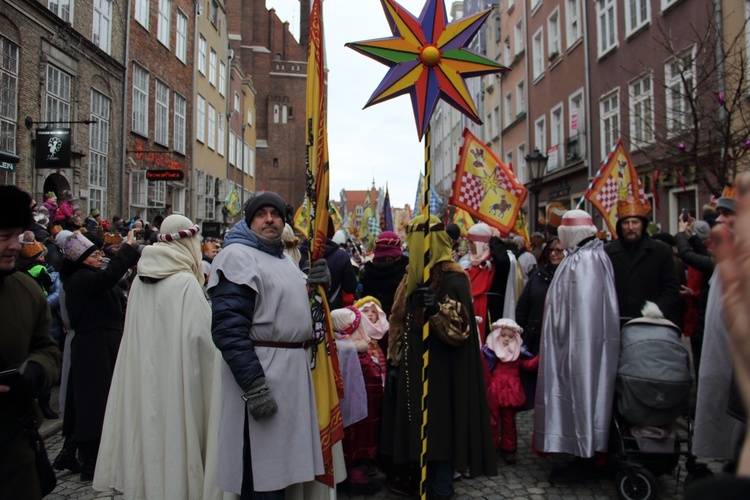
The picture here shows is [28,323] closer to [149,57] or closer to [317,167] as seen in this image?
[317,167]

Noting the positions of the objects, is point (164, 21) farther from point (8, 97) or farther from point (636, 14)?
point (636, 14)

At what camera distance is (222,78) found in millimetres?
34531

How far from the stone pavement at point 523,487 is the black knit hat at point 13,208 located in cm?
287

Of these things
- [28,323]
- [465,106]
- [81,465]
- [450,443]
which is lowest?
[81,465]

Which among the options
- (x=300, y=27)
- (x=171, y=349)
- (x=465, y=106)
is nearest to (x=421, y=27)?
(x=465, y=106)

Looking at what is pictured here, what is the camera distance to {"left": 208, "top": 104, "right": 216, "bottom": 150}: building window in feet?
102

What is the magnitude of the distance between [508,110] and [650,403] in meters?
28.2

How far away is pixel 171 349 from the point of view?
4.10m

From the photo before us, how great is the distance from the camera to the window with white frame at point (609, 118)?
18431 millimetres

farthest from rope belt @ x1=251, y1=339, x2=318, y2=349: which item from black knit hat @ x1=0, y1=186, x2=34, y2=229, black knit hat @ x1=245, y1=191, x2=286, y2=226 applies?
black knit hat @ x1=0, y1=186, x2=34, y2=229

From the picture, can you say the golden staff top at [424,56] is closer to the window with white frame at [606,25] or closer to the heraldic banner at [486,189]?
the heraldic banner at [486,189]

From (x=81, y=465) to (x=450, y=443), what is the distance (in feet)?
10.7

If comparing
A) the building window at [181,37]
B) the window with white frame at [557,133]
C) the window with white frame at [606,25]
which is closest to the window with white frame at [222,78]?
the building window at [181,37]

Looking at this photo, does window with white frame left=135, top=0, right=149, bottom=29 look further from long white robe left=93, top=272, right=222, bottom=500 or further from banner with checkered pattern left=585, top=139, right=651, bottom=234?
long white robe left=93, top=272, right=222, bottom=500
